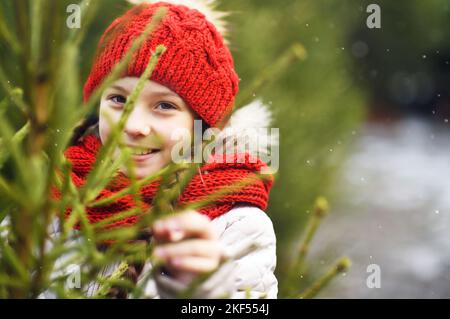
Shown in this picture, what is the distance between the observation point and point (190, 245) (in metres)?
0.45

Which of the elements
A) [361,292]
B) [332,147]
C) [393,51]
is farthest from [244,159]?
→ [393,51]

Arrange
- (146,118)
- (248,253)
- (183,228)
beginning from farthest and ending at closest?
(146,118), (248,253), (183,228)

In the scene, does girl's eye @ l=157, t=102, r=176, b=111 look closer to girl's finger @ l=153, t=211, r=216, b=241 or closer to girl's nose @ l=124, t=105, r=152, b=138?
girl's nose @ l=124, t=105, r=152, b=138

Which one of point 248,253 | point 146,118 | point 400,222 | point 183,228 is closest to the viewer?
point 183,228

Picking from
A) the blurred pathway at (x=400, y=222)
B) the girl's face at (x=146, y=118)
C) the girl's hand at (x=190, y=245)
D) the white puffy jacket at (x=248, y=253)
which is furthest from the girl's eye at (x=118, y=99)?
the blurred pathway at (x=400, y=222)

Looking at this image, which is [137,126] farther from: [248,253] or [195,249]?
[195,249]

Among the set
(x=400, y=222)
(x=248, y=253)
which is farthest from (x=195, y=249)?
(x=400, y=222)

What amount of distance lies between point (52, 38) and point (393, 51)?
5310 millimetres

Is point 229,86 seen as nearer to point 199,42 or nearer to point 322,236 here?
point 199,42

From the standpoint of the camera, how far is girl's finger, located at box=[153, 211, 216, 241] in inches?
17.0

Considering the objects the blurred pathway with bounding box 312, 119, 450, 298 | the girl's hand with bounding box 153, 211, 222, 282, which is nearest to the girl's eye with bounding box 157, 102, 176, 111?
the girl's hand with bounding box 153, 211, 222, 282

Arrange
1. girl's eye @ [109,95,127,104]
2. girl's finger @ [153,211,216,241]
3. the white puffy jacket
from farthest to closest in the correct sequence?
1. girl's eye @ [109,95,127,104]
2. the white puffy jacket
3. girl's finger @ [153,211,216,241]

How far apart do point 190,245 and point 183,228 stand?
0.01 metres

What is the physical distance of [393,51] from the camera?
538cm
